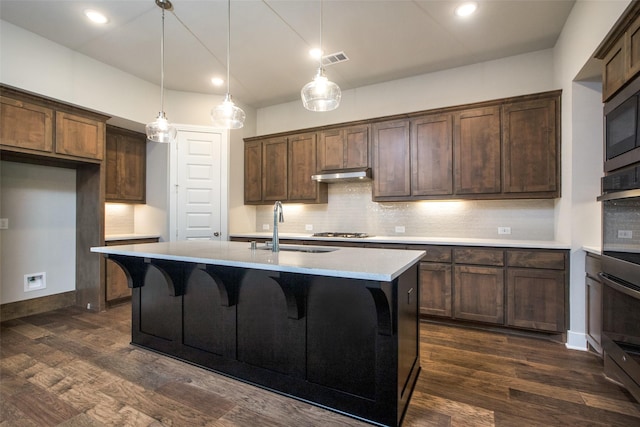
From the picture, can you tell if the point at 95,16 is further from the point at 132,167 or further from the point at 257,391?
the point at 257,391

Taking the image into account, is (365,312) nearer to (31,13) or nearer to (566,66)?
(566,66)

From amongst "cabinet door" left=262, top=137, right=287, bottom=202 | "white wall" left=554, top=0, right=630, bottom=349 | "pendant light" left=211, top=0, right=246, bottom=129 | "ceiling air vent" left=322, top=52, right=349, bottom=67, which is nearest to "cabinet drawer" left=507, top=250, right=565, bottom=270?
"white wall" left=554, top=0, right=630, bottom=349

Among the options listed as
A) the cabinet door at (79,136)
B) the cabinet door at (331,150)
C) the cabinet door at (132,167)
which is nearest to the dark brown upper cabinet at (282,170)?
the cabinet door at (331,150)

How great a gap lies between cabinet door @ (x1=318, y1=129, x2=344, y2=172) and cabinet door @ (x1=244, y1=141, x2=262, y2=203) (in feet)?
3.60

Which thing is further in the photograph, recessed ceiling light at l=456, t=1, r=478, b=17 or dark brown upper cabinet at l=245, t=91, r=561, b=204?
dark brown upper cabinet at l=245, t=91, r=561, b=204

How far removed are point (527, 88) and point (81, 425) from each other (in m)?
4.89

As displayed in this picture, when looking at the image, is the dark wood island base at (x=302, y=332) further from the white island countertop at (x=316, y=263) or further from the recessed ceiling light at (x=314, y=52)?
the recessed ceiling light at (x=314, y=52)

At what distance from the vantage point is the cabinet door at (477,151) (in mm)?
3402

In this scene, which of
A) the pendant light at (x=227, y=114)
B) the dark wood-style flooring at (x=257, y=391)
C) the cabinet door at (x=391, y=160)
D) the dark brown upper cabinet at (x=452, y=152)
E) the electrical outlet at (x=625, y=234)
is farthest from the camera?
the cabinet door at (x=391, y=160)

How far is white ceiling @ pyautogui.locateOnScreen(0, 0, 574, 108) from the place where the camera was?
2.81 metres

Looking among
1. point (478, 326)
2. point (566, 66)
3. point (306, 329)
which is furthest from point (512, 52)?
point (306, 329)

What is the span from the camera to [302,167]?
15.1 ft

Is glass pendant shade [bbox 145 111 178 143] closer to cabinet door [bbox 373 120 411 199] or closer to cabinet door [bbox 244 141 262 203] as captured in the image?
cabinet door [bbox 244 141 262 203]

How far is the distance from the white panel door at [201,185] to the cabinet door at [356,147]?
189 centimetres
